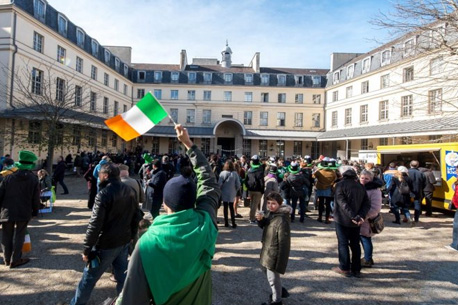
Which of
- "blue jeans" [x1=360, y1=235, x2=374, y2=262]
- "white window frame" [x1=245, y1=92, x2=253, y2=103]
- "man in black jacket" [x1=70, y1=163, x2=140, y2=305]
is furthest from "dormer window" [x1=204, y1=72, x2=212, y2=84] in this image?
"man in black jacket" [x1=70, y1=163, x2=140, y2=305]

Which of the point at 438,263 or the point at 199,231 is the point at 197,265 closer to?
the point at 199,231

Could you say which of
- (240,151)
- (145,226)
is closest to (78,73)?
(240,151)

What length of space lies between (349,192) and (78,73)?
25.7 metres

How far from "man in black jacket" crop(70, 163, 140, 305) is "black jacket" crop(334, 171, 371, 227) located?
312 centimetres

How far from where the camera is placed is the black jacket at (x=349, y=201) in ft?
13.6

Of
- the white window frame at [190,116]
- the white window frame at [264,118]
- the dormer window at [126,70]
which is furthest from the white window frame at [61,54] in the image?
the white window frame at [264,118]

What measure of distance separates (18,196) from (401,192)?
913 cm

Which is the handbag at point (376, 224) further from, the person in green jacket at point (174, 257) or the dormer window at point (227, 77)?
the dormer window at point (227, 77)

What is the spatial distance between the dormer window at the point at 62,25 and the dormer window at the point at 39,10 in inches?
64.7

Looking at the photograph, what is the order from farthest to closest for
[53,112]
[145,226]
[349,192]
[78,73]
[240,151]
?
1. [240,151]
2. [78,73]
3. [53,112]
4. [349,192]
5. [145,226]

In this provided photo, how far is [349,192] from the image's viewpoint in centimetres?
419

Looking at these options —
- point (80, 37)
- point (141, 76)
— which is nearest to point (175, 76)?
point (141, 76)

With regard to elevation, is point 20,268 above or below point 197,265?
below

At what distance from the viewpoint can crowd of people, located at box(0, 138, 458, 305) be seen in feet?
4.63
